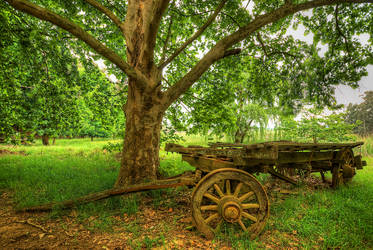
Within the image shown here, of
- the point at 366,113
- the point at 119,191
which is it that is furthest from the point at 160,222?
the point at 366,113

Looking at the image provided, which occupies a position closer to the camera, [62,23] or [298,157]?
[62,23]

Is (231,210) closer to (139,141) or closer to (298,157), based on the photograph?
(298,157)

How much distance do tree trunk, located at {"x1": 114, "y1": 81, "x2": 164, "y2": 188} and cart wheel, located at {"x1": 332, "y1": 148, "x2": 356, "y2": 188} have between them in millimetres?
6107

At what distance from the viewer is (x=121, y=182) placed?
15.1 feet

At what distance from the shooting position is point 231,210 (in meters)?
2.84

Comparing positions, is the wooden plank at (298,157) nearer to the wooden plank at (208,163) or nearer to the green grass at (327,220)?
the green grass at (327,220)

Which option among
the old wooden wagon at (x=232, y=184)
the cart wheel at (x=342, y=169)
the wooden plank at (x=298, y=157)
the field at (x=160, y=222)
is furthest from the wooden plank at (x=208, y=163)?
the cart wheel at (x=342, y=169)

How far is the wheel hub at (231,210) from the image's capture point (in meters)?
2.84

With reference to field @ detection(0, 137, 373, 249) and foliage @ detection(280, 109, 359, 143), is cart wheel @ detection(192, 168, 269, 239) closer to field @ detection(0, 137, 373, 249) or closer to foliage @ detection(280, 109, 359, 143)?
field @ detection(0, 137, 373, 249)

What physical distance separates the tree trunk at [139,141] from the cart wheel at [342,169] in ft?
20.0

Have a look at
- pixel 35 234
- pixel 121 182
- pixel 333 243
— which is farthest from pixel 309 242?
pixel 35 234

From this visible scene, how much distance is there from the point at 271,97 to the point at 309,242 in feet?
20.9

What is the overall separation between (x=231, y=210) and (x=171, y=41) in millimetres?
7549

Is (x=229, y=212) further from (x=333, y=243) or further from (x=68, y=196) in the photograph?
(x=68, y=196)
